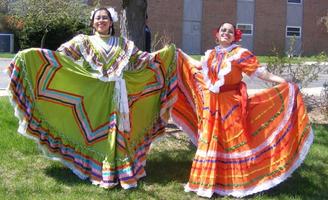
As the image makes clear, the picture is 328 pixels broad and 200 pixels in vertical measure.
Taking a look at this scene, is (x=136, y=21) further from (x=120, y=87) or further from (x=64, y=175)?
(x=64, y=175)

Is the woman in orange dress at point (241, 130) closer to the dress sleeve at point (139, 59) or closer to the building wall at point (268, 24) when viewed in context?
the dress sleeve at point (139, 59)

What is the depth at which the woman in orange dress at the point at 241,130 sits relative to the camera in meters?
5.45

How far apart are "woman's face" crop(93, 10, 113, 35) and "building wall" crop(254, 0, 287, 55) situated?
28.4 metres

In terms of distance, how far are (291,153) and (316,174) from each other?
1.15 m

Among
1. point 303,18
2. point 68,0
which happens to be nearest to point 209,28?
point 303,18

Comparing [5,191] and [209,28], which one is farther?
[209,28]

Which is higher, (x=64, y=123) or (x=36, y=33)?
(x=36, y=33)

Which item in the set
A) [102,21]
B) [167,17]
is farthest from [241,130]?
[167,17]

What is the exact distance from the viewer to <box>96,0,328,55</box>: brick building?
3147cm

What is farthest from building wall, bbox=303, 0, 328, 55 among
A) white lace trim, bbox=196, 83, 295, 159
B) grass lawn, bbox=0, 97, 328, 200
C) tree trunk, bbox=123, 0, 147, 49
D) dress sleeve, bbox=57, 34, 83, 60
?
dress sleeve, bbox=57, 34, 83, 60

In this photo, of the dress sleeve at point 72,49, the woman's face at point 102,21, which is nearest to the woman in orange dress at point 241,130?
the woman's face at point 102,21

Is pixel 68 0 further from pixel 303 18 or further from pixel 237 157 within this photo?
pixel 237 157

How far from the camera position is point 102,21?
5.60 meters

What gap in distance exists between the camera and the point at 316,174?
6422 mm
